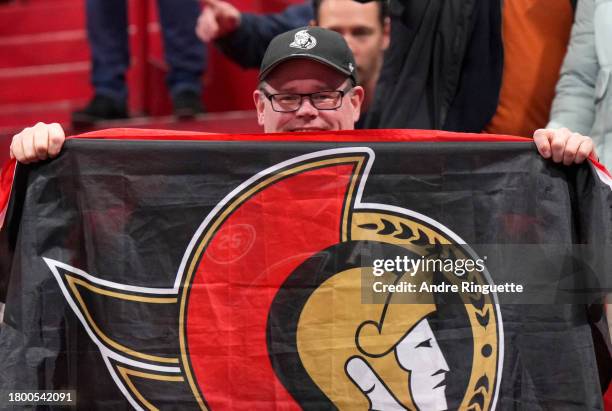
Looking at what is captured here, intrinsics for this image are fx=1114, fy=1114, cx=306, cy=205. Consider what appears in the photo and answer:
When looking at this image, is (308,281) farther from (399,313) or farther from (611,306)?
(611,306)

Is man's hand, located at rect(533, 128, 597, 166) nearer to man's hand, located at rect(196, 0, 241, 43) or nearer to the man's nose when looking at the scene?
the man's nose

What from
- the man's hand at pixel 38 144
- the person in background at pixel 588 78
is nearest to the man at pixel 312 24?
the person in background at pixel 588 78

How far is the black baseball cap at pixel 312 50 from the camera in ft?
9.73

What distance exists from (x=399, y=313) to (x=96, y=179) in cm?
79

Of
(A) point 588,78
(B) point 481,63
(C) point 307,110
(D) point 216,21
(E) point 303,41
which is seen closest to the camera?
(C) point 307,110

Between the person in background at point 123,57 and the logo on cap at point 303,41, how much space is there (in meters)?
2.20

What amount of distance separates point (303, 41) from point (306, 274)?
2.34 feet

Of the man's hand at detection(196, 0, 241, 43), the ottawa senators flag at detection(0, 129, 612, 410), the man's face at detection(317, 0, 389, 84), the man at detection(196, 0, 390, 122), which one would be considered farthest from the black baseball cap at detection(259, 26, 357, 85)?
the man's hand at detection(196, 0, 241, 43)

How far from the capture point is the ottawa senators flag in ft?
8.54

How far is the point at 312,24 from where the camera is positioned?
419cm

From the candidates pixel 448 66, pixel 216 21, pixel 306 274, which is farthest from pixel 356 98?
pixel 216 21

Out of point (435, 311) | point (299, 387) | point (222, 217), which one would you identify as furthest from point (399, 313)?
point (222, 217)

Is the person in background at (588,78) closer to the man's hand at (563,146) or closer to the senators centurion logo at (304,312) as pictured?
the man's hand at (563,146)

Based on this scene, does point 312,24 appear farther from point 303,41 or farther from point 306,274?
point 306,274
